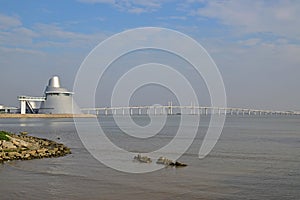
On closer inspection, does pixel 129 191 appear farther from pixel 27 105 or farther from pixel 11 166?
pixel 27 105

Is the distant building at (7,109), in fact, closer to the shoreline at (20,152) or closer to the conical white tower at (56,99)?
the conical white tower at (56,99)

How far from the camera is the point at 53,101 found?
120500 millimetres

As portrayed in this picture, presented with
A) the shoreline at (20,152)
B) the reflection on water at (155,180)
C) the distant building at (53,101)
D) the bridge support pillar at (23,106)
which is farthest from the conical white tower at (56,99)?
the reflection on water at (155,180)

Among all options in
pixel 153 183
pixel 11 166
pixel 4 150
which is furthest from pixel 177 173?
pixel 4 150

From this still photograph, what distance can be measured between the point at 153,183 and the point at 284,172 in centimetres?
667

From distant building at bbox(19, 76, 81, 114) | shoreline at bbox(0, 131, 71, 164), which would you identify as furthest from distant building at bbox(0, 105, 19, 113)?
shoreline at bbox(0, 131, 71, 164)

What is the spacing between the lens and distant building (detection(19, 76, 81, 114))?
394 feet

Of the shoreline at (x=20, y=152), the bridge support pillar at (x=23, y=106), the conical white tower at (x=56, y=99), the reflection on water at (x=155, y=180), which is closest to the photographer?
the reflection on water at (x=155, y=180)

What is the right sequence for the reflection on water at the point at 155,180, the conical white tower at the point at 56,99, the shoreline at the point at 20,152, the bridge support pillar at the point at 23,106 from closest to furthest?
Result: the reflection on water at the point at 155,180 < the shoreline at the point at 20,152 < the conical white tower at the point at 56,99 < the bridge support pillar at the point at 23,106

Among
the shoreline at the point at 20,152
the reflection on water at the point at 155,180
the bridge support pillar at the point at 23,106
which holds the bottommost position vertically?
the reflection on water at the point at 155,180

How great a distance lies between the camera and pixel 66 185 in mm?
14930

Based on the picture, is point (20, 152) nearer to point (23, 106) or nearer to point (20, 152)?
point (20, 152)

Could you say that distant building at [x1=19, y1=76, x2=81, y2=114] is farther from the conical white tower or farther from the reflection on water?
the reflection on water

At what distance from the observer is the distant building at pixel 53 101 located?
394ft
